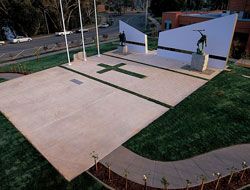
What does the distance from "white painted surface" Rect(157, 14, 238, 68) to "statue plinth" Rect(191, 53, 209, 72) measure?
99 centimetres

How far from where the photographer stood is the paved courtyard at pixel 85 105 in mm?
9195

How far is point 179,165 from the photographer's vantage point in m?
8.01

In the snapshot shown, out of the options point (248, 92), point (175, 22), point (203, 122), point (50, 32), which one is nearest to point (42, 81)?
point (203, 122)

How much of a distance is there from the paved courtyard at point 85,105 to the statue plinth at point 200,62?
5.57 feet

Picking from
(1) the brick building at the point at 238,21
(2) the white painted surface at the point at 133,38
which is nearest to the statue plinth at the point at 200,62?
(2) the white painted surface at the point at 133,38

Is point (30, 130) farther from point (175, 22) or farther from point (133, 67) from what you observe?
point (175, 22)

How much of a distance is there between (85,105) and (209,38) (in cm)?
1212

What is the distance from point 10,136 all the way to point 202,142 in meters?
9.38

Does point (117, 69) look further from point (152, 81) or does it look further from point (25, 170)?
point (25, 170)

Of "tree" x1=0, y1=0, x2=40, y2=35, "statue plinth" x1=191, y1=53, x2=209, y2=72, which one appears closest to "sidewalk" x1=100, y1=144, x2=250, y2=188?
"statue plinth" x1=191, y1=53, x2=209, y2=72

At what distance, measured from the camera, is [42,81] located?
16578mm

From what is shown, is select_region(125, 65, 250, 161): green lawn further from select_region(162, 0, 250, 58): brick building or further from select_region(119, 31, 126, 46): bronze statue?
select_region(119, 31, 126, 46): bronze statue

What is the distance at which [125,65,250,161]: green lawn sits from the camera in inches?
348

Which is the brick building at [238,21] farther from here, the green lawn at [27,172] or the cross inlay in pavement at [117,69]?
the green lawn at [27,172]
